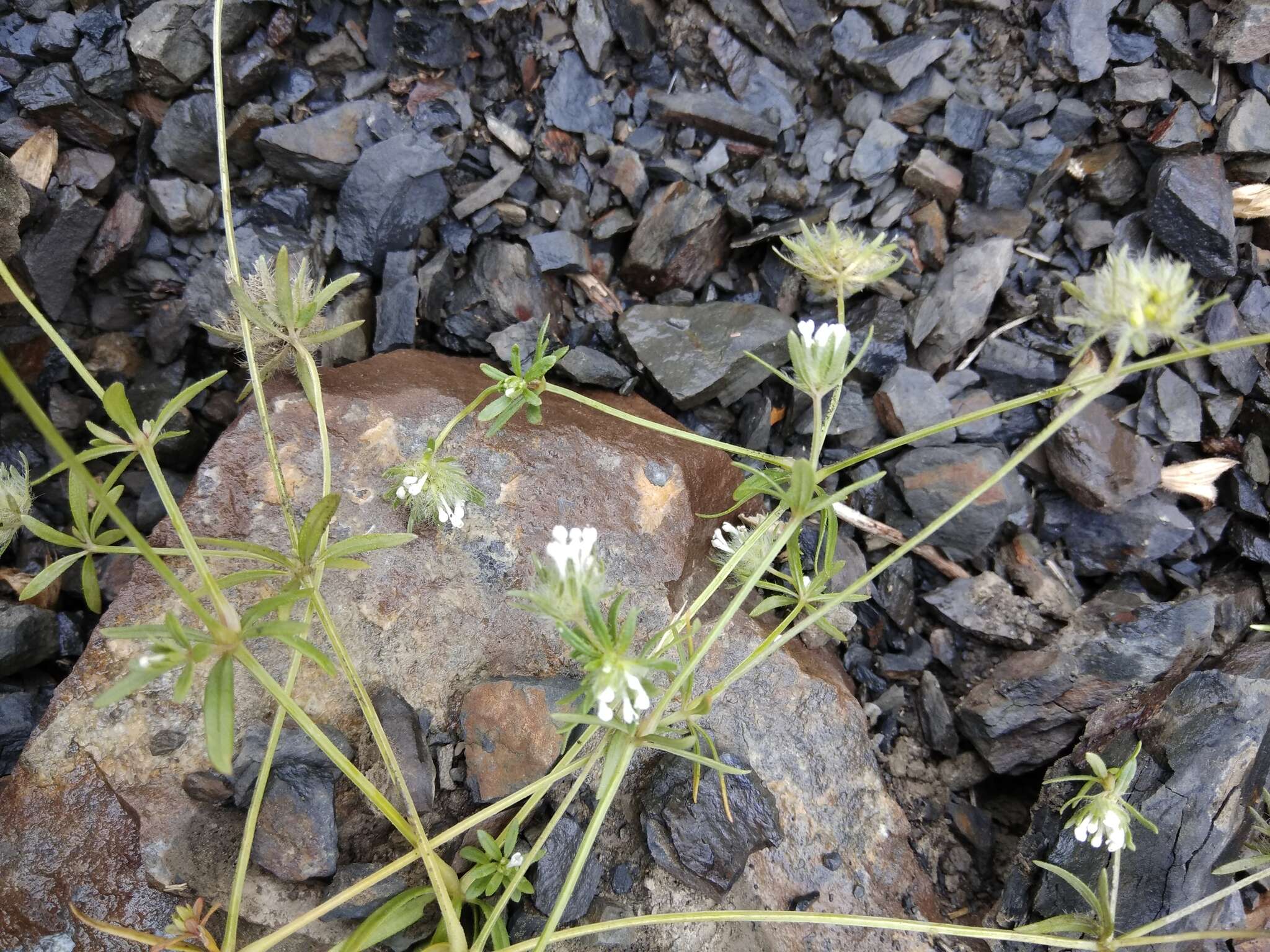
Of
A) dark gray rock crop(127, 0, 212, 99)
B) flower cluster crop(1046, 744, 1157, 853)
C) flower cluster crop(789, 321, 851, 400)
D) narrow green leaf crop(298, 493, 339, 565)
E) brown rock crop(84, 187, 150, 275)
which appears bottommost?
flower cluster crop(1046, 744, 1157, 853)

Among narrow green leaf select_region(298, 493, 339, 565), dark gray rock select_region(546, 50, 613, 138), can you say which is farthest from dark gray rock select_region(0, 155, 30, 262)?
dark gray rock select_region(546, 50, 613, 138)

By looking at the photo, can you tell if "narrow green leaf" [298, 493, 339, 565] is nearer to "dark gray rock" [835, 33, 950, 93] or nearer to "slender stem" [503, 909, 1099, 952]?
"slender stem" [503, 909, 1099, 952]

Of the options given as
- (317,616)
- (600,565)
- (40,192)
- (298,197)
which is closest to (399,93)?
(298,197)

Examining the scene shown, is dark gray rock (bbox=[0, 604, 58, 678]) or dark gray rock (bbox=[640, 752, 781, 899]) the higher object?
dark gray rock (bbox=[0, 604, 58, 678])

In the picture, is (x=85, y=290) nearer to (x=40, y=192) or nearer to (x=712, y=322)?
(x=40, y=192)

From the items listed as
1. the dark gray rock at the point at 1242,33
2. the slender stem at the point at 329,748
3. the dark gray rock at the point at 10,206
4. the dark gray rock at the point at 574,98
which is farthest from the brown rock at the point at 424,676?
the dark gray rock at the point at 1242,33

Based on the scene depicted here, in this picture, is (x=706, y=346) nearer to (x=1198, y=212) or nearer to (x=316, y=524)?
(x=316, y=524)

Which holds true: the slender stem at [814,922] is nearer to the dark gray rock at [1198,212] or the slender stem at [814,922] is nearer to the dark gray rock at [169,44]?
the dark gray rock at [1198,212]

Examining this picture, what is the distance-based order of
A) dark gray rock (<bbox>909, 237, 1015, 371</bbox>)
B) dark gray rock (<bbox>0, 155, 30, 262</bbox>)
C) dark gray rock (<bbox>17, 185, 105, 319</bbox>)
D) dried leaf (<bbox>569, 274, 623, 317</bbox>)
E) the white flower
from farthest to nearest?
1. dried leaf (<bbox>569, 274, 623, 317</bbox>)
2. dark gray rock (<bbox>909, 237, 1015, 371</bbox>)
3. dark gray rock (<bbox>17, 185, 105, 319</bbox>)
4. dark gray rock (<bbox>0, 155, 30, 262</bbox>)
5. the white flower
